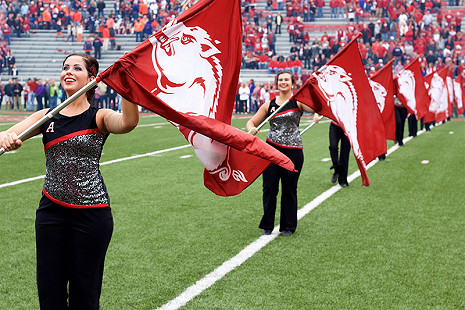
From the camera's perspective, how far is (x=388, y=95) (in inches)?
403

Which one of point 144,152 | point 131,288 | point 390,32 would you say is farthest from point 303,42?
point 131,288

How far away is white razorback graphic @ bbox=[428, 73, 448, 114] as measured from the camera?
1998 centimetres

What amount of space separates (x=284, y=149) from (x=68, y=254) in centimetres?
389

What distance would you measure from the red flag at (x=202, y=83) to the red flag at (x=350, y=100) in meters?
2.14

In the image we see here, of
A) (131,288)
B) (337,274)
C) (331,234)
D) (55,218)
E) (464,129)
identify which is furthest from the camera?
(464,129)

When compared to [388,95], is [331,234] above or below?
below

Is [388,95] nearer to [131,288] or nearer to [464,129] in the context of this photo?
[131,288]

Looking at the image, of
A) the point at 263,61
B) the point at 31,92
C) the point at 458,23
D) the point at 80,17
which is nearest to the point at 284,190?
the point at 31,92

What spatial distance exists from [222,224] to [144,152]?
7.88 m

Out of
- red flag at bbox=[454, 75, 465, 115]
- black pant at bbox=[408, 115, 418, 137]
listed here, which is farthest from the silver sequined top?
red flag at bbox=[454, 75, 465, 115]

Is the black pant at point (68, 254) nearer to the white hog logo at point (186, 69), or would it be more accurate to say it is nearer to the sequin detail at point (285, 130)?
the white hog logo at point (186, 69)

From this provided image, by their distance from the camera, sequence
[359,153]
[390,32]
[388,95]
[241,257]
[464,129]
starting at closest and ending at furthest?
[241,257]
[359,153]
[388,95]
[464,129]
[390,32]

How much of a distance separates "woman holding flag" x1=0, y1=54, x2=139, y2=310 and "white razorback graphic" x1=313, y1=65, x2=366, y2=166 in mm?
3771

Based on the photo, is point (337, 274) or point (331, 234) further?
point (331, 234)
